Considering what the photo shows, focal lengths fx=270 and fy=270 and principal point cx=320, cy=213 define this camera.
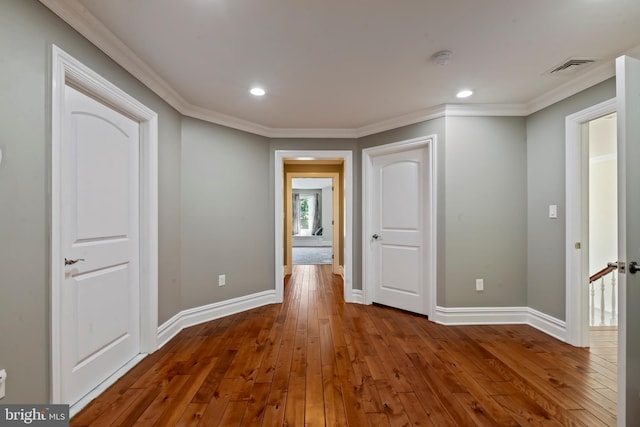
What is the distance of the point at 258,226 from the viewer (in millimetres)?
3547

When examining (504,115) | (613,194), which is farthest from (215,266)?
(613,194)

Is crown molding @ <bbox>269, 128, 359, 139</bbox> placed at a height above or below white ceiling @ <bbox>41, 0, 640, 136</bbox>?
below

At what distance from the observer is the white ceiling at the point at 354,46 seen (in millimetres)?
1534

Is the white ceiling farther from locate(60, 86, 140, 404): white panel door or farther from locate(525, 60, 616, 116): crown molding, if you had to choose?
locate(60, 86, 140, 404): white panel door

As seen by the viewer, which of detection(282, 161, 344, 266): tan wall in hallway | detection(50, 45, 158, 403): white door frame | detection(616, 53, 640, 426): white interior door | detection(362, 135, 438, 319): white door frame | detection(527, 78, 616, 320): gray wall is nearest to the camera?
detection(616, 53, 640, 426): white interior door

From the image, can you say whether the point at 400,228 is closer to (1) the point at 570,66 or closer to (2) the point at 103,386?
(1) the point at 570,66

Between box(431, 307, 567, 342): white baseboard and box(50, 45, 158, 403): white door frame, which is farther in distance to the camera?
box(431, 307, 567, 342): white baseboard

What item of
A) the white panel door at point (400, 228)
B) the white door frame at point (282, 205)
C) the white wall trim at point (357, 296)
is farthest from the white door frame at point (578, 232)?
the white door frame at point (282, 205)

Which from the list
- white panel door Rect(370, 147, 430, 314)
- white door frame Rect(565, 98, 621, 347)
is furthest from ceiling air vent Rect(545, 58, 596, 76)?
white panel door Rect(370, 147, 430, 314)

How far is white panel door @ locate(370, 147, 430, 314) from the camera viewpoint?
10.6 feet

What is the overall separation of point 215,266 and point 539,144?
3.72 meters

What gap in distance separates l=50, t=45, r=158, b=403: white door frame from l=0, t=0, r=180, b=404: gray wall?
0.03 metres

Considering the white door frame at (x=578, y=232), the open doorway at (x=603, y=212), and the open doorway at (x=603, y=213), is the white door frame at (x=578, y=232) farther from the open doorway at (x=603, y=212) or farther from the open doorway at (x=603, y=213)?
the open doorway at (x=603, y=213)

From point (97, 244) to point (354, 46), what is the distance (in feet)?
7.37
